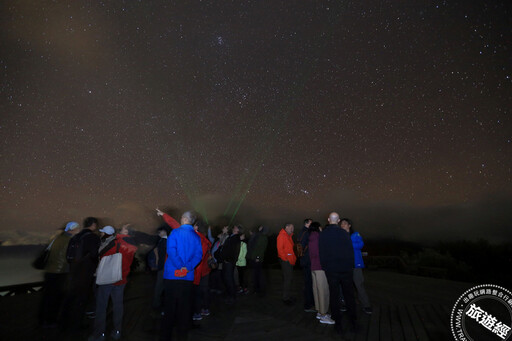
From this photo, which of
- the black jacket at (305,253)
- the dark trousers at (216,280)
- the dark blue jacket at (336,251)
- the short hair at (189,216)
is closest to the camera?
the short hair at (189,216)

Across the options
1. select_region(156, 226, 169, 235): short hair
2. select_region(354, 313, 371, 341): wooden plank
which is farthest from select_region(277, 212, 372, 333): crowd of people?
select_region(156, 226, 169, 235): short hair

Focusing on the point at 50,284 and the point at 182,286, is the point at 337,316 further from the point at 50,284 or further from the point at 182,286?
the point at 50,284

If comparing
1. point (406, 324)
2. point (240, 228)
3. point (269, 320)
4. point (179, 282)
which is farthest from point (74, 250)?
point (406, 324)

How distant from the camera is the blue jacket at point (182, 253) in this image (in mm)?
4090

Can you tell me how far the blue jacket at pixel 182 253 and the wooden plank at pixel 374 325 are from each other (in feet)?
11.1

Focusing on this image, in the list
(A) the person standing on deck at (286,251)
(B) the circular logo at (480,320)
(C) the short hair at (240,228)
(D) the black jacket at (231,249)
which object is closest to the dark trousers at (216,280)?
(D) the black jacket at (231,249)

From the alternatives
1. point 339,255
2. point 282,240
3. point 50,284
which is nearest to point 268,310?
point 282,240

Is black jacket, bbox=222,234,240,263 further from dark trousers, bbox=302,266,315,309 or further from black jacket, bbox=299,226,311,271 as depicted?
dark trousers, bbox=302,266,315,309

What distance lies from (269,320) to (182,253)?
294 cm

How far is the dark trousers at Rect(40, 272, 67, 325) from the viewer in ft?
18.1

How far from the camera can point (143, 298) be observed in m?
8.10

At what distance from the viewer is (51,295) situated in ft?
18.2

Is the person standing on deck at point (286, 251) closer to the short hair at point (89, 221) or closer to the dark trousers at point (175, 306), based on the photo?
the dark trousers at point (175, 306)

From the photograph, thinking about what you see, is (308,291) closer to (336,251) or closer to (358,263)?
(358,263)
